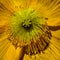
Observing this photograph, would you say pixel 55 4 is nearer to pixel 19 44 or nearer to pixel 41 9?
pixel 41 9

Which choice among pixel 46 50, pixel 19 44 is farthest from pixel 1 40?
pixel 46 50

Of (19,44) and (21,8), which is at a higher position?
(21,8)

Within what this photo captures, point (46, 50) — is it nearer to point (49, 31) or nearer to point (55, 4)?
point (49, 31)

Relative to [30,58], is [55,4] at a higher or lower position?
higher

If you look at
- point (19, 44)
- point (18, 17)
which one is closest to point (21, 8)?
point (18, 17)

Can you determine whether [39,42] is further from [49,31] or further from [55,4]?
[55,4]
